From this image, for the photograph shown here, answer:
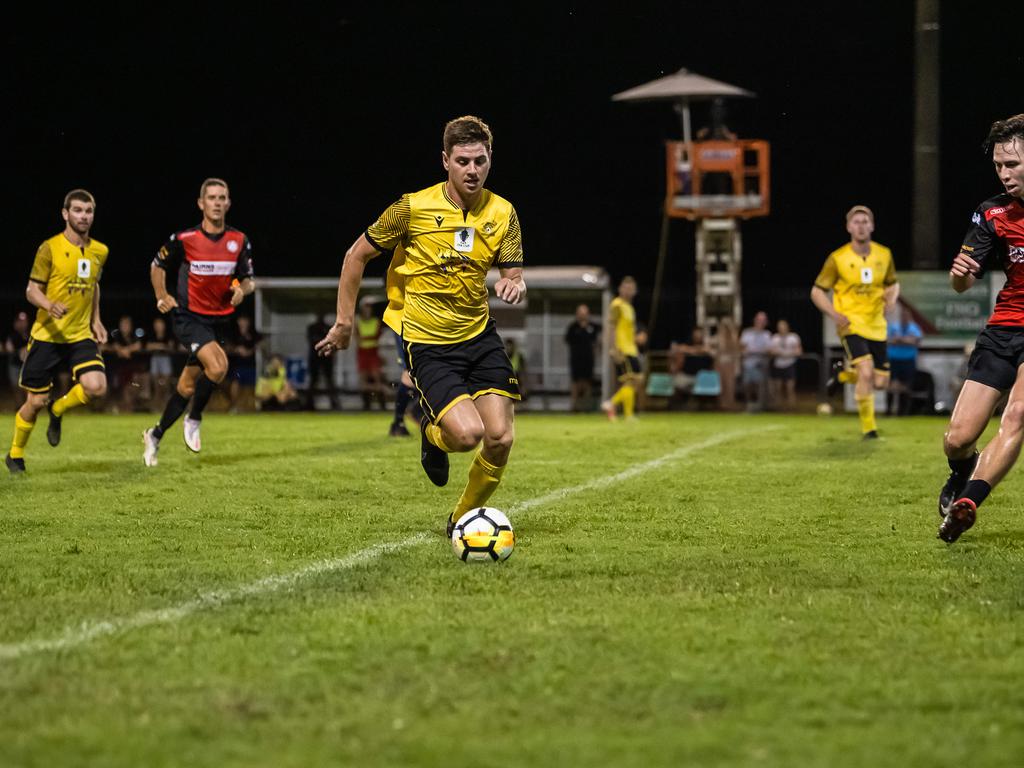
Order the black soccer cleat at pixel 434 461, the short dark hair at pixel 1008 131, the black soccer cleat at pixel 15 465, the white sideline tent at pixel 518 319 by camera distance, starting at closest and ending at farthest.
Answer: the short dark hair at pixel 1008 131, the black soccer cleat at pixel 434 461, the black soccer cleat at pixel 15 465, the white sideline tent at pixel 518 319

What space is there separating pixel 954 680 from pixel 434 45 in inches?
1664

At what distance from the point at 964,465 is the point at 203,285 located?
22.7 ft

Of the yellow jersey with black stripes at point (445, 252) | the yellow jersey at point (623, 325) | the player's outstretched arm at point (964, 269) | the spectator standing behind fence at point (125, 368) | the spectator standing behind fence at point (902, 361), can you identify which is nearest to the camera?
the player's outstretched arm at point (964, 269)

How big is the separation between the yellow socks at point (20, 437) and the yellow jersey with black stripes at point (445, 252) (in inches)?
201

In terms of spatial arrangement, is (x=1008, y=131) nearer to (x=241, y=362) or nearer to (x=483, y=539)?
(x=483, y=539)

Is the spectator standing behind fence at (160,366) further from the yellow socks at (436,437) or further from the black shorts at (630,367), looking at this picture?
the yellow socks at (436,437)

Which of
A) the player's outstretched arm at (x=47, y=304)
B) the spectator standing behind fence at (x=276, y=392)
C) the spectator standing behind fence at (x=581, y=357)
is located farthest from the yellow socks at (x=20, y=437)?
the spectator standing behind fence at (x=581, y=357)

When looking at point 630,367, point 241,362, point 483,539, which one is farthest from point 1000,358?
point 241,362

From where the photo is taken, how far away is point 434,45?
44719 mm

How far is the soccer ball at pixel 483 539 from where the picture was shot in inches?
249

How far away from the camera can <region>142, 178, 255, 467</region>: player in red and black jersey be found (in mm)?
12016

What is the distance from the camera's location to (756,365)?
80.0ft

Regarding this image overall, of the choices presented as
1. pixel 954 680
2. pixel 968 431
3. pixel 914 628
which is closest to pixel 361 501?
pixel 968 431

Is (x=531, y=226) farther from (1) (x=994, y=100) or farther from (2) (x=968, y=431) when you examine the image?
(2) (x=968, y=431)
